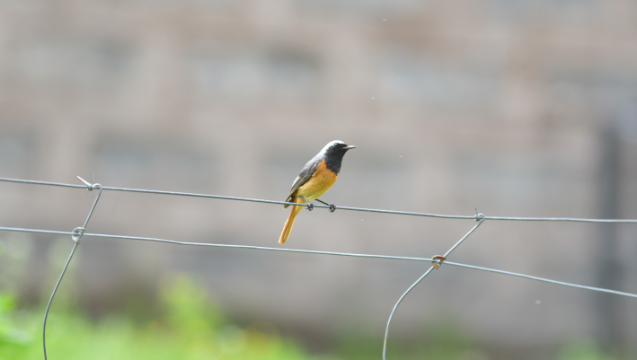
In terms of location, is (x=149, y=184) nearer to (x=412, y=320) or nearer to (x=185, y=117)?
(x=185, y=117)

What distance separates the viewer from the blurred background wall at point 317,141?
27.3 ft

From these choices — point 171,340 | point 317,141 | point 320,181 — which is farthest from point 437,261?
point 317,141

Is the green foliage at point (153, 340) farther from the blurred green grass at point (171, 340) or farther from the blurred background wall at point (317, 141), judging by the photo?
the blurred background wall at point (317, 141)

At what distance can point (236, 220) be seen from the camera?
336 inches

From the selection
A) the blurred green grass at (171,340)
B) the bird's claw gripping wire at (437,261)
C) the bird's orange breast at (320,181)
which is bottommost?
the blurred green grass at (171,340)

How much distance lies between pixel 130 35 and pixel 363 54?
3728 mm

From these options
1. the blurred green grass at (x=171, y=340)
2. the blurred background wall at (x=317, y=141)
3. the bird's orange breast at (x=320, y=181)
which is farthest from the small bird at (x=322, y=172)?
the blurred background wall at (x=317, y=141)

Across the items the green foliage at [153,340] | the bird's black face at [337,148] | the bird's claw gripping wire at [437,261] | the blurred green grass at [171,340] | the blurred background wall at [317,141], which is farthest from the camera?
the blurred background wall at [317,141]

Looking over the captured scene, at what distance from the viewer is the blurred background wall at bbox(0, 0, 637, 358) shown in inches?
328

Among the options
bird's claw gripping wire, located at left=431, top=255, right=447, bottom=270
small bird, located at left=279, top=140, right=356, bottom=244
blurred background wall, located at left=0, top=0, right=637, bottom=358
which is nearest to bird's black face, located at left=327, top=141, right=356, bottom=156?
small bird, located at left=279, top=140, right=356, bottom=244

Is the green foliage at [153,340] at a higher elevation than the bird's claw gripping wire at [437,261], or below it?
below

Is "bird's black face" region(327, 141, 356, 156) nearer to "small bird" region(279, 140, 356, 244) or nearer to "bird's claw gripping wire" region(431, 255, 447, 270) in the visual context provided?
"small bird" region(279, 140, 356, 244)

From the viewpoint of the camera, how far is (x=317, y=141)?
8750mm

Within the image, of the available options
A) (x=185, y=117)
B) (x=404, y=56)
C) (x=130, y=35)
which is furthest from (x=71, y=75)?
(x=404, y=56)
